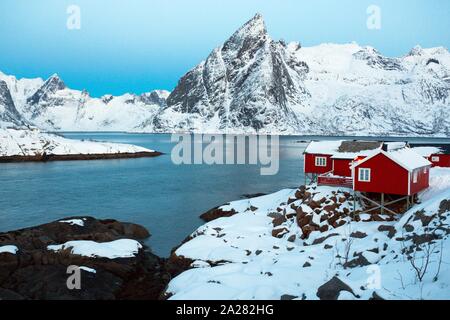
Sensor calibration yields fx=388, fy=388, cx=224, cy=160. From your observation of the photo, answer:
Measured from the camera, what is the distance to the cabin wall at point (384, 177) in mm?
31359

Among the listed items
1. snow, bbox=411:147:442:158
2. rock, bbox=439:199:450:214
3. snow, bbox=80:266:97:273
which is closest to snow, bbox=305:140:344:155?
snow, bbox=411:147:442:158

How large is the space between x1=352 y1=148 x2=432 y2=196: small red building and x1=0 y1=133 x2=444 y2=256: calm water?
56.5ft

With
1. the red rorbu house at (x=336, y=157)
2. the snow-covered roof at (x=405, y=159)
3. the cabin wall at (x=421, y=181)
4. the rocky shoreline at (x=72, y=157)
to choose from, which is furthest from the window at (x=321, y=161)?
the rocky shoreline at (x=72, y=157)

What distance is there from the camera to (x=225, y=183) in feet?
235

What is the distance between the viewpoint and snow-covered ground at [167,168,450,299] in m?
17.1

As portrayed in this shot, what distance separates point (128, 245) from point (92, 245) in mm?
2926

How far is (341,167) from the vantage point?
137 ft

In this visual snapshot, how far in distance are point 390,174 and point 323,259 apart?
470 inches

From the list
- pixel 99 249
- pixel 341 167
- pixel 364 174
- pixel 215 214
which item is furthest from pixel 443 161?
pixel 99 249

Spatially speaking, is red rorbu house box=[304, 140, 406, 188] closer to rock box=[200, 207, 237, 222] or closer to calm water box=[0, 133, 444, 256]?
rock box=[200, 207, 237, 222]

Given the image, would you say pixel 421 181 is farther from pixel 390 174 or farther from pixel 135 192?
pixel 135 192

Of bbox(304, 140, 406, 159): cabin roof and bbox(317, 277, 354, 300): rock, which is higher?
bbox(304, 140, 406, 159): cabin roof

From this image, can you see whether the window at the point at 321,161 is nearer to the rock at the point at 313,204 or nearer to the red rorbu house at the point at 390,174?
the red rorbu house at the point at 390,174

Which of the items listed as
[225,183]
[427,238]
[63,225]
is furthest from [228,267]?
[225,183]
